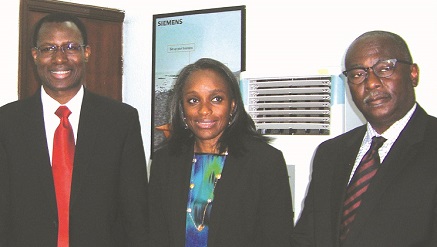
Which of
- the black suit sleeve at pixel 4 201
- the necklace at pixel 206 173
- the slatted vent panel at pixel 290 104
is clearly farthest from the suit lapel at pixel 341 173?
the black suit sleeve at pixel 4 201

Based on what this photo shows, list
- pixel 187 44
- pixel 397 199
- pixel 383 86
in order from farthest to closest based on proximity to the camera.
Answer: pixel 187 44
pixel 383 86
pixel 397 199

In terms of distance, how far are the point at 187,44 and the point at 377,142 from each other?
6.72 feet

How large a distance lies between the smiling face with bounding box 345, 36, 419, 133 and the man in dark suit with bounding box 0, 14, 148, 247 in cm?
81

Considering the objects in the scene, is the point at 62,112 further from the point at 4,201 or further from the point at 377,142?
the point at 377,142

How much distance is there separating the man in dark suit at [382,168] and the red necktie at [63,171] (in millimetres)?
743

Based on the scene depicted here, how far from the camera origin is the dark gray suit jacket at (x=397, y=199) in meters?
1.36

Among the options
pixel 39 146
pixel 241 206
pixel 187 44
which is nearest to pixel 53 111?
pixel 39 146

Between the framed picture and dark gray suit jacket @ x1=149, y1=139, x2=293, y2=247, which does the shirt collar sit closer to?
dark gray suit jacket @ x1=149, y1=139, x2=293, y2=247

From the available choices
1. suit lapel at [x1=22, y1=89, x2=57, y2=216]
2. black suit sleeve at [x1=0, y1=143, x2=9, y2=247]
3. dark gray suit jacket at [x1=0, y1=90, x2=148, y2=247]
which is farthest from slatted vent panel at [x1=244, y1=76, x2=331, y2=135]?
black suit sleeve at [x1=0, y1=143, x2=9, y2=247]

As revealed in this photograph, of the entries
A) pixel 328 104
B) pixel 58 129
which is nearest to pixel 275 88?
pixel 328 104

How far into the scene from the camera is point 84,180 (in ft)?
5.82

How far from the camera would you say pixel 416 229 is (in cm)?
135

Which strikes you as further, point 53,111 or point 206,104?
point 53,111

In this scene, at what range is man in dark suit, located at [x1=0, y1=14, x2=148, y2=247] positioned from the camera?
1740mm
